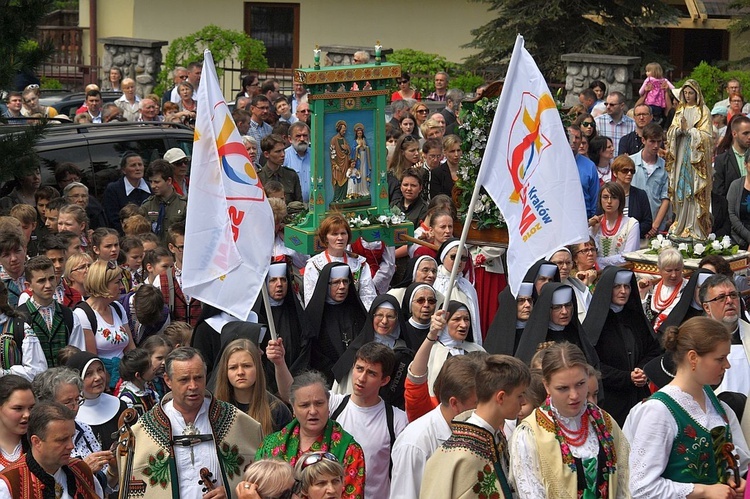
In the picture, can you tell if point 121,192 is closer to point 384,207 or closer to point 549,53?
point 384,207

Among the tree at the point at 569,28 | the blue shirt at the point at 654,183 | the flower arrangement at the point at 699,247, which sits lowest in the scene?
the flower arrangement at the point at 699,247

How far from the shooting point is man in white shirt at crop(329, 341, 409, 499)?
24.1 feet

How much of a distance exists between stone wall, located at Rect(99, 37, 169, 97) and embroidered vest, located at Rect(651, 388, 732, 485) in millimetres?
20347

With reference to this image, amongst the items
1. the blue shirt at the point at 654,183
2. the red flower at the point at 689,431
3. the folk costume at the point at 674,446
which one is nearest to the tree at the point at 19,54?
the blue shirt at the point at 654,183

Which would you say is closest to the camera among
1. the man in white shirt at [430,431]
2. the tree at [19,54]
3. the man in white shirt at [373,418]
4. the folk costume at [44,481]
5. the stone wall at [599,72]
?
the folk costume at [44,481]

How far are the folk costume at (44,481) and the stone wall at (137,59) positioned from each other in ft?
63.5

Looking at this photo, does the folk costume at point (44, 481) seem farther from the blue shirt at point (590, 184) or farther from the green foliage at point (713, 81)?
the green foliage at point (713, 81)

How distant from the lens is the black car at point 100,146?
13.2 meters

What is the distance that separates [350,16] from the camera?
99.5 ft

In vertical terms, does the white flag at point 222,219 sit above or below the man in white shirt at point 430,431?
above

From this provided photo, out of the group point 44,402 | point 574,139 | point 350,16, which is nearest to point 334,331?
point 44,402

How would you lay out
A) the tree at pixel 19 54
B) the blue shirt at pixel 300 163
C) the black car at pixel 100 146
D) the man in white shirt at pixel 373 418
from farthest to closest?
the blue shirt at pixel 300 163, the black car at pixel 100 146, the tree at pixel 19 54, the man in white shirt at pixel 373 418

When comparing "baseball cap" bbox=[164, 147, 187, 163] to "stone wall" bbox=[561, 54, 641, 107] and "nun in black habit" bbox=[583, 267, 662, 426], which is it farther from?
Result: "stone wall" bbox=[561, 54, 641, 107]

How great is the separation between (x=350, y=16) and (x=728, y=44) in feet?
26.6
